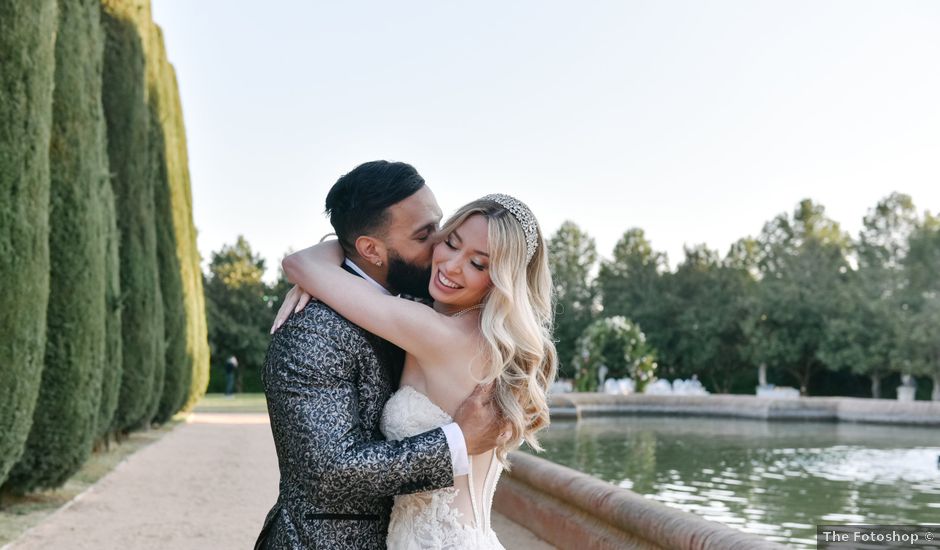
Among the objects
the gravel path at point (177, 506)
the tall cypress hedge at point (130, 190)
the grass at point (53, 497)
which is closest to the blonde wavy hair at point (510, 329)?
the gravel path at point (177, 506)

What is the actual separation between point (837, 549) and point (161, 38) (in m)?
17.2

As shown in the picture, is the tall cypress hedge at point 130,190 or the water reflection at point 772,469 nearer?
the water reflection at point 772,469

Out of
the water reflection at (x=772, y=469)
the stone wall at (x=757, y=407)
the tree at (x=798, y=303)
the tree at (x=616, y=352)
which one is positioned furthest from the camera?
the tree at (x=798, y=303)

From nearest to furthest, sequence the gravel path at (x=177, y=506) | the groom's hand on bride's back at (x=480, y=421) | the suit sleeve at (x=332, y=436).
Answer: the suit sleeve at (x=332, y=436), the groom's hand on bride's back at (x=480, y=421), the gravel path at (x=177, y=506)

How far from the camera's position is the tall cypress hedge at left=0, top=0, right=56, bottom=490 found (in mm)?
7797

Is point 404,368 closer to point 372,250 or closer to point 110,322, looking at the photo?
point 372,250

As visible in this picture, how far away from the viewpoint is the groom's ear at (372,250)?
9.33 ft

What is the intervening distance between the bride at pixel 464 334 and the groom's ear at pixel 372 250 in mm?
86

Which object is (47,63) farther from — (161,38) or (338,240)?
(161,38)

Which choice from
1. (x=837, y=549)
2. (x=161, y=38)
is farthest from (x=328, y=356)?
(x=161, y=38)

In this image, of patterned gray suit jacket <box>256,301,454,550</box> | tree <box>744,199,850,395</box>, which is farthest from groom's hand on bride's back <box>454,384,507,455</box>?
tree <box>744,199,850,395</box>

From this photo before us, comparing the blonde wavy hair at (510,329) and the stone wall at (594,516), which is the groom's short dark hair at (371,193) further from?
the stone wall at (594,516)

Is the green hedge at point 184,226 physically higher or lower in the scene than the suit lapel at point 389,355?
higher

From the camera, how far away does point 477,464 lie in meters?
2.81
